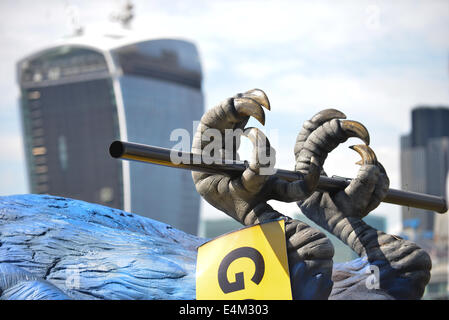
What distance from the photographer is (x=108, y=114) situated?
66.2 metres

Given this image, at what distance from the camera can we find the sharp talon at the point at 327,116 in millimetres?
6312

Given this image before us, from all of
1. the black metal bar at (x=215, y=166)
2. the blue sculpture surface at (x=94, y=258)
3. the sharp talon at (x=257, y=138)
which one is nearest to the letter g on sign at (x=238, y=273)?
the blue sculpture surface at (x=94, y=258)

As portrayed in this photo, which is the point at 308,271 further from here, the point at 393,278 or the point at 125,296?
the point at 125,296

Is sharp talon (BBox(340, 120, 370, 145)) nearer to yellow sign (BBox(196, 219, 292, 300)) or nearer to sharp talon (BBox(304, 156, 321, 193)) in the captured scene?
sharp talon (BBox(304, 156, 321, 193))

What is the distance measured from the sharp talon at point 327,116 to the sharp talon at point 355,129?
0.70 feet

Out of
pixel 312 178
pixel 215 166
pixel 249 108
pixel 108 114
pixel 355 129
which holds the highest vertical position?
pixel 249 108

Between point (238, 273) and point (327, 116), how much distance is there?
1.80m

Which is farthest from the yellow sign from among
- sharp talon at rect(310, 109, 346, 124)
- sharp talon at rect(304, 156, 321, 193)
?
sharp talon at rect(310, 109, 346, 124)

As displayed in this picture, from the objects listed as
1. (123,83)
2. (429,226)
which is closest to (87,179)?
(123,83)

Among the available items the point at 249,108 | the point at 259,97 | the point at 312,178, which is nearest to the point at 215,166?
the point at 249,108

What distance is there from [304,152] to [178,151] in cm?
140

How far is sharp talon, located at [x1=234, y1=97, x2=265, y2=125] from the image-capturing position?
5.43m

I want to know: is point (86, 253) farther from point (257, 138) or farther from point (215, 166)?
point (257, 138)

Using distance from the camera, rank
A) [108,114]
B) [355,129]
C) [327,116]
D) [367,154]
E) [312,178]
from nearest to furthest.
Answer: [312,178], [355,129], [367,154], [327,116], [108,114]
